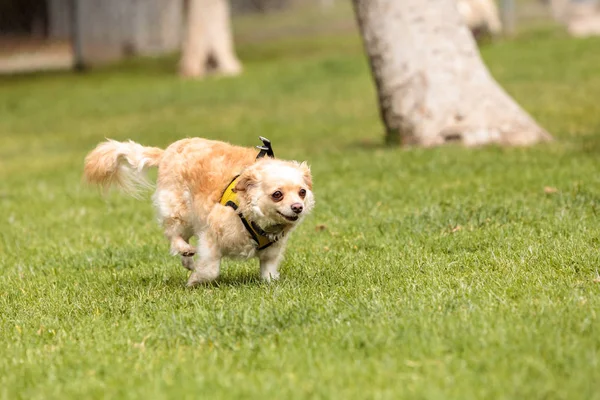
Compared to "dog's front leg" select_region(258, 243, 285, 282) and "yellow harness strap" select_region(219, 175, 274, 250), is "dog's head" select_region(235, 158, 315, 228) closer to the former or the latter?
"yellow harness strap" select_region(219, 175, 274, 250)

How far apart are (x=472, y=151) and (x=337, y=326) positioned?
6812 mm

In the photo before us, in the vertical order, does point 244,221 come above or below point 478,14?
below

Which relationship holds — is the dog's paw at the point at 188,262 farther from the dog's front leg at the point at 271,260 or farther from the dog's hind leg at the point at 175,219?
the dog's front leg at the point at 271,260

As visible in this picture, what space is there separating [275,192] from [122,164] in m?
1.92

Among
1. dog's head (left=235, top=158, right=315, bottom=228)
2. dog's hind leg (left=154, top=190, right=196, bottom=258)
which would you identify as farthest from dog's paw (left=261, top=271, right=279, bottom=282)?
dog's hind leg (left=154, top=190, right=196, bottom=258)

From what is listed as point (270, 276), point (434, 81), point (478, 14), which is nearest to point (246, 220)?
point (270, 276)

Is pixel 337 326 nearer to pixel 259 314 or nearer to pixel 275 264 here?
pixel 259 314

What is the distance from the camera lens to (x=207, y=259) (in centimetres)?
624

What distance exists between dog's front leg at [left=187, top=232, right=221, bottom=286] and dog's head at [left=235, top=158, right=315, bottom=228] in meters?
0.34

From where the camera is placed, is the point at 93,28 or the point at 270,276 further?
the point at 93,28

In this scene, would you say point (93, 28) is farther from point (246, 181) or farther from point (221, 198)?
point (246, 181)

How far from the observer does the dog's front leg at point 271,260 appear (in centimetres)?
632

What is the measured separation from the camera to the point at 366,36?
41.9 ft

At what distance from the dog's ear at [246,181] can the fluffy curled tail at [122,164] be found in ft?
4.21
